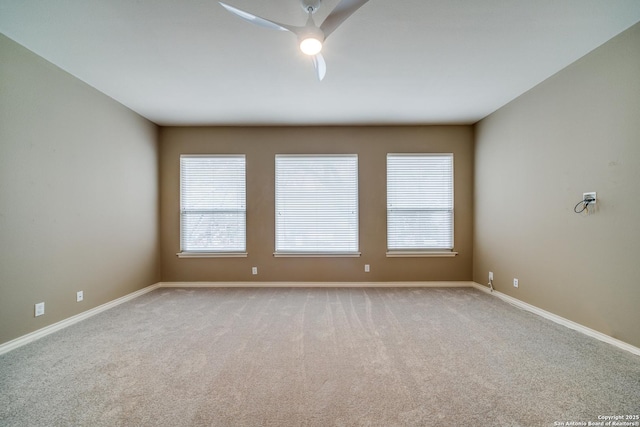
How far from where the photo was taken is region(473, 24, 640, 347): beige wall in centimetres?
222

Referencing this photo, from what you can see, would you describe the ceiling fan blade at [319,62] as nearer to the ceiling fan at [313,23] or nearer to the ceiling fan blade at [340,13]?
the ceiling fan at [313,23]

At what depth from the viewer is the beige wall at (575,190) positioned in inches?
87.4

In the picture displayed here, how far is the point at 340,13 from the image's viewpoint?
1680mm

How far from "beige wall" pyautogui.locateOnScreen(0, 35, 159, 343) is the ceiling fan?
7.75 feet

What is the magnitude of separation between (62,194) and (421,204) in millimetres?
4721

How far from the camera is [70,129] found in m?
2.87

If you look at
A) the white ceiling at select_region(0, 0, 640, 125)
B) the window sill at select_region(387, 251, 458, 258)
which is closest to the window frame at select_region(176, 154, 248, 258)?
the white ceiling at select_region(0, 0, 640, 125)

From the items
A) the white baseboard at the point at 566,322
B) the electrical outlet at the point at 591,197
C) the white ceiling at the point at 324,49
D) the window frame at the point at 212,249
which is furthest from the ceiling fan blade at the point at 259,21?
the white baseboard at the point at 566,322

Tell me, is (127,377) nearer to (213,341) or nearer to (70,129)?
(213,341)

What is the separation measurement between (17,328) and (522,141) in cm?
580

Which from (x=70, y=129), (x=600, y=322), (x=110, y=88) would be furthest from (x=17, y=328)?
(x=600, y=322)

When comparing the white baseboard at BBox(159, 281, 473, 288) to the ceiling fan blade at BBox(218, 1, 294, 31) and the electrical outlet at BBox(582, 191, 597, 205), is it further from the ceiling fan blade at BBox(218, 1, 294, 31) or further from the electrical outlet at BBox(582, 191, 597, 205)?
the ceiling fan blade at BBox(218, 1, 294, 31)

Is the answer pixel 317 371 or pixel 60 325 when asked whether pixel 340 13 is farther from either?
pixel 60 325

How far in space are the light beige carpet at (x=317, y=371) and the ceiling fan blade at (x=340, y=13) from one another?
8.08ft
